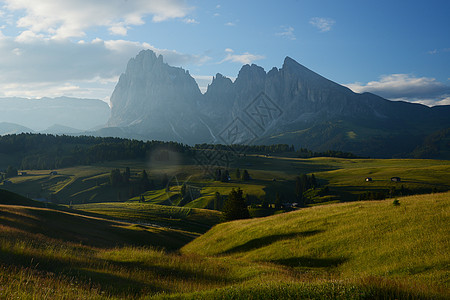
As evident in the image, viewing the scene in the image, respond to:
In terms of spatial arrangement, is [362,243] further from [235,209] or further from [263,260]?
[235,209]

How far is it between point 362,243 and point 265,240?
11316 mm

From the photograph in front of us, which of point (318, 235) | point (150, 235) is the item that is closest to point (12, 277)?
point (318, 235)

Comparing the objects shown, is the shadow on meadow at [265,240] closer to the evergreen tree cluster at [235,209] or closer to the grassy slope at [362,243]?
the grassy slope at [362,243]

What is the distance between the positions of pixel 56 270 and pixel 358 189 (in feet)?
586

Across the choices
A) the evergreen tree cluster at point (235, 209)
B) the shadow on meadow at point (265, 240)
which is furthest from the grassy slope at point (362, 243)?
the evergreen tree cluster at point (235, 209)

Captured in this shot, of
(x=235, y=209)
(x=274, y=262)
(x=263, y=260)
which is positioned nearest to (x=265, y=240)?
(x=263, y=260)

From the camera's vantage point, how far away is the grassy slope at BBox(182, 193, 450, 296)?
1805cm

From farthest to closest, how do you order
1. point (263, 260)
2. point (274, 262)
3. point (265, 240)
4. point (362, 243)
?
point (265, 240)
point (263, 260)
point (274, 262)
point (362, 243)

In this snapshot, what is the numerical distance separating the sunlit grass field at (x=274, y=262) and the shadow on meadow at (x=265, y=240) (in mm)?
131

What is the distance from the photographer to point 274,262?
25516 mm

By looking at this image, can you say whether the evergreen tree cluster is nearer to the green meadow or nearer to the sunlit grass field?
the green meadow

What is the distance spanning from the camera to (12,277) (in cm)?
1175

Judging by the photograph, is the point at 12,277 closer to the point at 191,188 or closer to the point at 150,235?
the point at 150,235

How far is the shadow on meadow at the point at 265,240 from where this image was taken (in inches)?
1189
